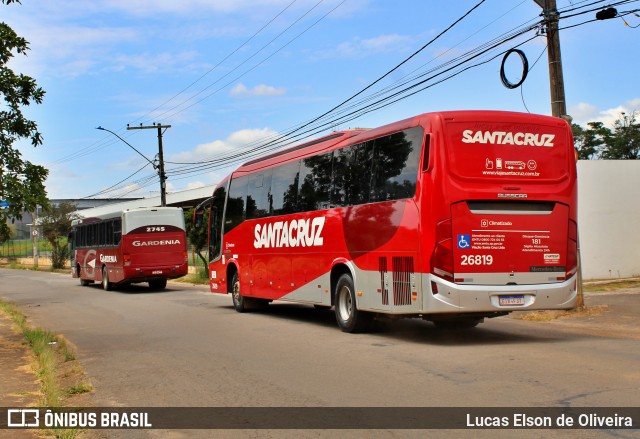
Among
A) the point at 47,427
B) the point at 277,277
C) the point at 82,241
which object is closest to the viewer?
the point at 47,427

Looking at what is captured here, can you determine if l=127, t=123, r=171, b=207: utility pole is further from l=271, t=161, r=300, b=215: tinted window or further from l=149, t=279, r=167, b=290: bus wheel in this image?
l=271, t=161, r=300, b=215: tinted window

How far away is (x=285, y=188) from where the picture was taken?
16188 millimetres

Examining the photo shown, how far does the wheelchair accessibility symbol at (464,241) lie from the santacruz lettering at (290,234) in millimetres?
3938

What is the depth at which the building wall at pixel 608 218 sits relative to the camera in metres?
23.8

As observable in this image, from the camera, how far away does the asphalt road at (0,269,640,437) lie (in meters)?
7.65

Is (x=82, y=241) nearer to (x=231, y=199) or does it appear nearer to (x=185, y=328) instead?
(x=231, y=199)

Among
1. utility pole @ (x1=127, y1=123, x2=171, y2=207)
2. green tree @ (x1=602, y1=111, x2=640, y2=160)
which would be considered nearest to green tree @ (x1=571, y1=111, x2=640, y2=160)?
green tree @ (x1=602, y1=111, x2=640, y2=160)

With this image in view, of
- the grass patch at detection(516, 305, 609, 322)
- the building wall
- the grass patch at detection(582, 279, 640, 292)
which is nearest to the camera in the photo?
the grass patch at detection(516, 305, 609, 322)

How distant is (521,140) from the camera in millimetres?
11562

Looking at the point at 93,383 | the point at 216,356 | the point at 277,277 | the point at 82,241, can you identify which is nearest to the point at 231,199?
the point at 277,277

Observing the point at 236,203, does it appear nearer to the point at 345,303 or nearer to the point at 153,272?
the point at 345,303

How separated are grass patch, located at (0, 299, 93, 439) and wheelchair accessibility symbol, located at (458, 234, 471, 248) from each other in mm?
5655

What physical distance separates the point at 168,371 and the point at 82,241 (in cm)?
2859

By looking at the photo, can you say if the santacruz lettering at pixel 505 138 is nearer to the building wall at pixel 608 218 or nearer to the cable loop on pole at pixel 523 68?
the cable loop on pole at pixel 523 68
